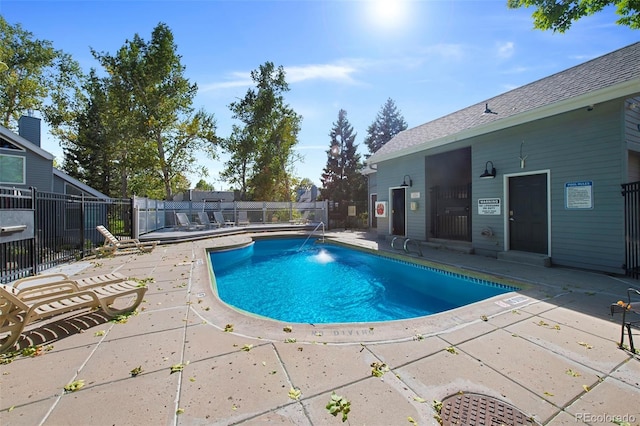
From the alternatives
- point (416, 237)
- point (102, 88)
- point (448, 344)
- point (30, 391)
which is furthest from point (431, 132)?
point (102, 88)

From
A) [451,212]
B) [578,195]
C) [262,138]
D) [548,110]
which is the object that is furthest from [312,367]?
[262,138]

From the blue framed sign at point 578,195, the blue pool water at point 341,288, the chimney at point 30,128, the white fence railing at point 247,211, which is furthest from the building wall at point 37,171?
the blue framed sign at point 578,195

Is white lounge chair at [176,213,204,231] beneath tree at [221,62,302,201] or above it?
beneath

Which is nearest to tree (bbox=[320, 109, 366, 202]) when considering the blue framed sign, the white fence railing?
the white fence railing

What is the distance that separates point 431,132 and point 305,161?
54.3 feet

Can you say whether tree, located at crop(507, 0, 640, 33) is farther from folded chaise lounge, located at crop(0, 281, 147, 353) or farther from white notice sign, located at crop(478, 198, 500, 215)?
folded chaise lounge, located at crop(0, 281, 147, 353)

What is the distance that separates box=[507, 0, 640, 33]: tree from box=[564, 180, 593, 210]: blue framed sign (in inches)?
113

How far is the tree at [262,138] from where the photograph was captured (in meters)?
21.4

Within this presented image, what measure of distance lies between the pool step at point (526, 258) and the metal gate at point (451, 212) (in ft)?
7.64

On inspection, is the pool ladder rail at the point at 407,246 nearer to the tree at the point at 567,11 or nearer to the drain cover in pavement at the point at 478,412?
the tree at the point at 567,11

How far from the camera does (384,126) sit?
3052cm

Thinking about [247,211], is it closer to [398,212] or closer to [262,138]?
[262,138]

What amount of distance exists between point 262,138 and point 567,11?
19.2m

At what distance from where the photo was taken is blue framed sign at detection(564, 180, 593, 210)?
5609 mm
